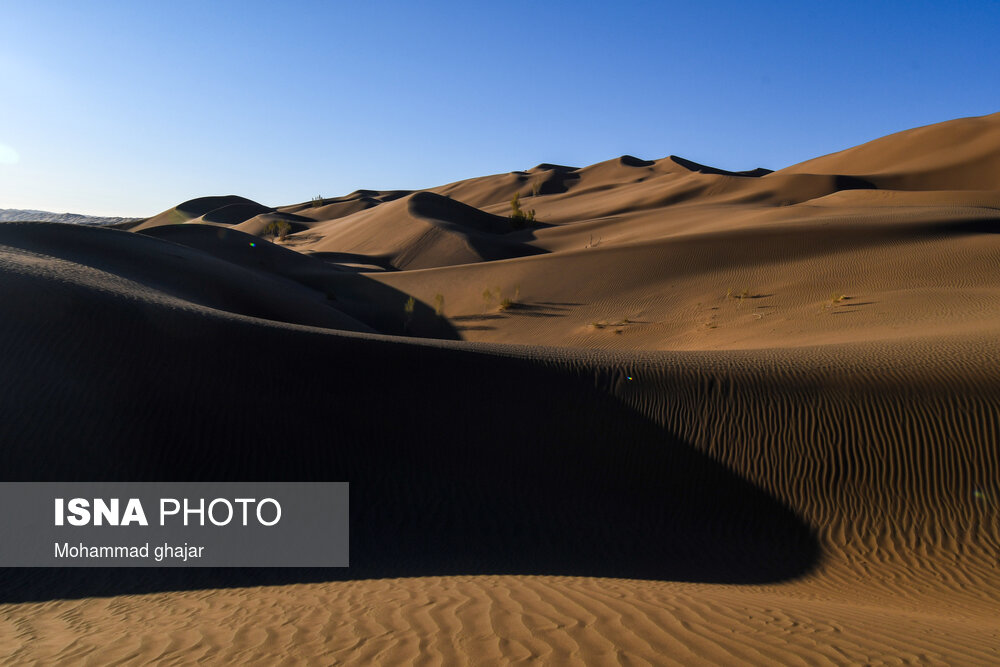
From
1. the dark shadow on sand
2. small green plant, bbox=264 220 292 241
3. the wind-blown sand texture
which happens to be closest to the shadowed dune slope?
the wind-blown sand texture

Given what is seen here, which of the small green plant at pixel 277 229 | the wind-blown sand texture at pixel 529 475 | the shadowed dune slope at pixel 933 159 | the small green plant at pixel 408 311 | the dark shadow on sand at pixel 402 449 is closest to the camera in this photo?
the wind-blown sand texture at pixel 529 475

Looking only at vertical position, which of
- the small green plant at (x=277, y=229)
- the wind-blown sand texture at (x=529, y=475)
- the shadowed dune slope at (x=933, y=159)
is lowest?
the wind-blown sand texture at (x=529, y=475)

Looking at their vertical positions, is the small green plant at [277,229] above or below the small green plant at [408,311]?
above

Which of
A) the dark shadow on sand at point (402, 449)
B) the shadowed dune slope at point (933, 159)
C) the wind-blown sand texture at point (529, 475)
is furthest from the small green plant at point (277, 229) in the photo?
the dark shadow on sand at point (402, 449)

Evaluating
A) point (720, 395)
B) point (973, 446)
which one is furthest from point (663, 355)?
point (973, 446)

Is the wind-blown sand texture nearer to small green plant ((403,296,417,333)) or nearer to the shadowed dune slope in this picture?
small green plant ((403,296,417,333))

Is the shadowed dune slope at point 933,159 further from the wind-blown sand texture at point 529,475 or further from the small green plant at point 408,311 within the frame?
the wind-blown sand texture at point 529,475

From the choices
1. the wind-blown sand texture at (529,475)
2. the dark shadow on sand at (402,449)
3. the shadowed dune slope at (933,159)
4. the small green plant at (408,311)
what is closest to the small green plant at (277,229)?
the small green plant at (408,311)

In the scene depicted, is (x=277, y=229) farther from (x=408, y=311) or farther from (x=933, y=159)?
(x=933, y=159)

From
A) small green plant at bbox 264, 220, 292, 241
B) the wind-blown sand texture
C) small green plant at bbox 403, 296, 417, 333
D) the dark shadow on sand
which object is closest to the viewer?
the wind-blown sand texture

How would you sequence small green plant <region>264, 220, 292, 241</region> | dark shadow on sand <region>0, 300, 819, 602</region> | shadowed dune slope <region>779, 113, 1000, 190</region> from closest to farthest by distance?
dark shadow on sand <region>0, 300, 819, 602</region>, shadowed dune slope <region>779, 113, 1000, 190</region>, small green plant <region>264, 220, 292, 241</region>

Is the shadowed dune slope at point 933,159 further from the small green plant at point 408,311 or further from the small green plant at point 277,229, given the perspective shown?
the small green plant at point 277,229

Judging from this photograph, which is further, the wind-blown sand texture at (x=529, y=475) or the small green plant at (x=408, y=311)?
the small green plant at (x=408, y=311)

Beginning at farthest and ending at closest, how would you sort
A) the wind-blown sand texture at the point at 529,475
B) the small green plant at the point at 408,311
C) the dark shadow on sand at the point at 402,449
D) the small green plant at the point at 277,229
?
the small green plant at the point at 277,229 → the small green plant at the point at 408,311 → the dark shadow on sand at the point at 402,449 → the wind-blown sand texture at the point at 529,475
